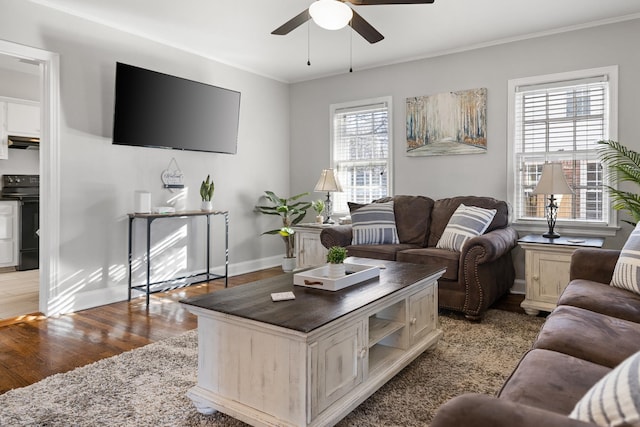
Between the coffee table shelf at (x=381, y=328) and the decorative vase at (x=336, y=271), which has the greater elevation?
the decorative vase at (x=336, y=271)

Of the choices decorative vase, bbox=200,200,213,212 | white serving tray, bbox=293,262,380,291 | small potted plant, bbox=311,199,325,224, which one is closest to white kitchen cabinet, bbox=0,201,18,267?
decorative vase, bbox=200,200,213,212

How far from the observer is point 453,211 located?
4156 millimetres

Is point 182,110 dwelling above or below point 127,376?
above

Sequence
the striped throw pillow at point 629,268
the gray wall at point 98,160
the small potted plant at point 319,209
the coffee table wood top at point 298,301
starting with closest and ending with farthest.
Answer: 1. the coffee table wood top at point 298,301
2. the striped throw pillow at point 629,268
3. the gray wall at point 98,160
4. the small potted plant at point 319,209

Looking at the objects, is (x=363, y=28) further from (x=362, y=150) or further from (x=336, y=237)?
(x=362, y=150)

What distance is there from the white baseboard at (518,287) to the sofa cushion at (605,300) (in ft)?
6.39

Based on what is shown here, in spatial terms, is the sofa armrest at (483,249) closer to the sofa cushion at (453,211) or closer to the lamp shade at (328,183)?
the sofa cushion at (453,211)

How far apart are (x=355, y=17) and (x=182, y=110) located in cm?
219

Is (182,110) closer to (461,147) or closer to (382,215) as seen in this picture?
(382,215)

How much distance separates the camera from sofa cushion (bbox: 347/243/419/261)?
3.78 meters

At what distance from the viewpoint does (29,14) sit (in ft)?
11.0

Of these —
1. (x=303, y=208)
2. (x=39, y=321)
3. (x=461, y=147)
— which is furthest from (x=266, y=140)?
(x=39, y=321)

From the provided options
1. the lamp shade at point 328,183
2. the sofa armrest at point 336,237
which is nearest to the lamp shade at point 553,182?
the sofa armrest at point 336,237

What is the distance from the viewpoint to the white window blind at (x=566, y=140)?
388 cm
